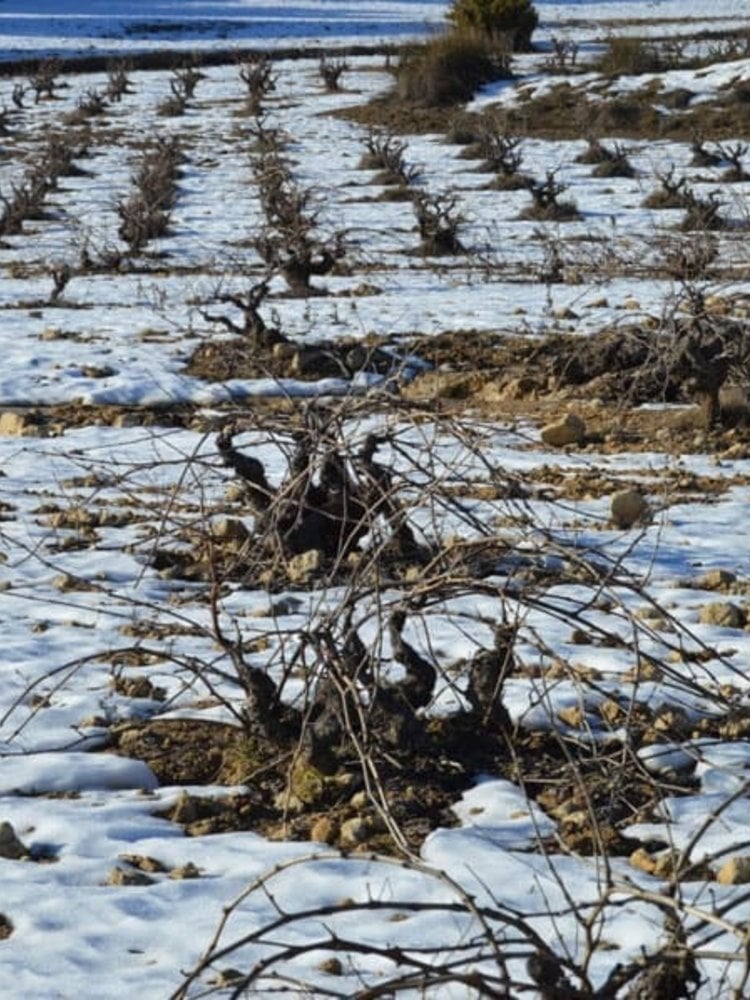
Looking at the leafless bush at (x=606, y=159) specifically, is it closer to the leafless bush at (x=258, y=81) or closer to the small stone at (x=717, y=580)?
the leafless bush at (x=258, y=81)

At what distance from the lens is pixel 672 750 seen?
4.22m

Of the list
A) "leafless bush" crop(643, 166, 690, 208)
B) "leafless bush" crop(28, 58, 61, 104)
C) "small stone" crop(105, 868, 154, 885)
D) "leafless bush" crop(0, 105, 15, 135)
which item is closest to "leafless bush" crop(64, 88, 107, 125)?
"leafless bush" crop(0, 105, 15, 135)

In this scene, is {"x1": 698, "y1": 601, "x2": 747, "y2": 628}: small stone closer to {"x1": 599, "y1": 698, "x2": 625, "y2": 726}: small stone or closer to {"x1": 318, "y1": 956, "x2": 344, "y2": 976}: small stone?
{"x1": 599, "y1": 698, "x2": 625, "y2": 726}: small stone

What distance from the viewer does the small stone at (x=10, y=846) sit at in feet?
13.6

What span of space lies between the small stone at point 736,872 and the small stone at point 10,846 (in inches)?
58.0

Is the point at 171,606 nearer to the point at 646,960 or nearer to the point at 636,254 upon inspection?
the point at 646,960

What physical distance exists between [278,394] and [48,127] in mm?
21655

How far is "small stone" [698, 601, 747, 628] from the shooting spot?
573 cm

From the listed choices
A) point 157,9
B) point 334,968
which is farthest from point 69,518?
point 157,9

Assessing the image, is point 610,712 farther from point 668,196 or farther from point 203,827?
point 668,196

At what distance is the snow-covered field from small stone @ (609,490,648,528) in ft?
0.12

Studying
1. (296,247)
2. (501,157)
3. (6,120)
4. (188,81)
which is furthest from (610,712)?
(188,81)

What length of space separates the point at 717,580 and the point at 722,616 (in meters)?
0.59

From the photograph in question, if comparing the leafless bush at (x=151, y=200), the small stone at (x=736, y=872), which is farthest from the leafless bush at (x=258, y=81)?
the small stone at (x=736, y=872)
